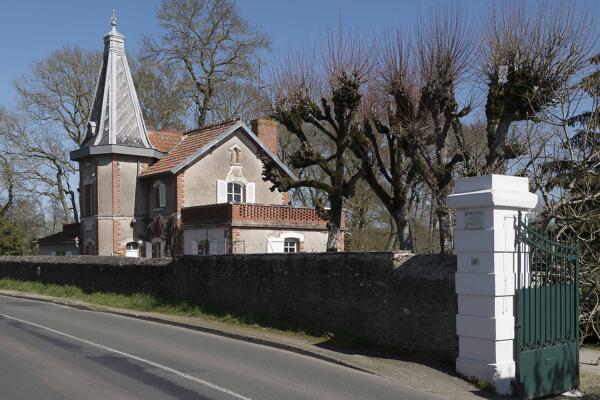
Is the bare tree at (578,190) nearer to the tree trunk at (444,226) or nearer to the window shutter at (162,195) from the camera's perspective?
the tree trunk at (444,226)

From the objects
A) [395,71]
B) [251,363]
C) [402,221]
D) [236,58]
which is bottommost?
[251,363]

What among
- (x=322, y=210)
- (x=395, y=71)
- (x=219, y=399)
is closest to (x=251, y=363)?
(x=219, y=399)

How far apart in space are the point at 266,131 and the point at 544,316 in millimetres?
29431

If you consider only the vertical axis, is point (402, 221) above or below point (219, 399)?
above

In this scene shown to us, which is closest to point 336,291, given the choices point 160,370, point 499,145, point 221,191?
point 160,370

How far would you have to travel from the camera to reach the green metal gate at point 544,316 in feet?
30.8

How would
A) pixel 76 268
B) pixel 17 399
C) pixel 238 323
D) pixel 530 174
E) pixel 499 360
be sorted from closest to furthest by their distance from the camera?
pixel 17 399, pixel 499 360, pixel 530 174, pixel 238 323, pixel 76 268

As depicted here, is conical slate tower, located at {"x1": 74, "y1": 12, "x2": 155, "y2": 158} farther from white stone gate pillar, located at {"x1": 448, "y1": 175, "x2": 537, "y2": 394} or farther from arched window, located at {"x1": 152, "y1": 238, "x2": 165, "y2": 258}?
white stone gate pillar, located at {"x1": 448, "y1": 175, "x2": 537, "y2": 394}

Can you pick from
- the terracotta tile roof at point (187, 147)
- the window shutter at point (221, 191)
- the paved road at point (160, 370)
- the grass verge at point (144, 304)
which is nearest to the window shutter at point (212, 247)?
the window shutter at point (221, 191)

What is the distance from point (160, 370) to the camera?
10688 mm

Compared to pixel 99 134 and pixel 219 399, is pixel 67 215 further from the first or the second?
pixel 219 399

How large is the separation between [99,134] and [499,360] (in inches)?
1241

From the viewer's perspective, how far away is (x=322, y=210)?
2286 cm

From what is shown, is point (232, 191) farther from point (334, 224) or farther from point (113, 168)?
point (334, 224)
